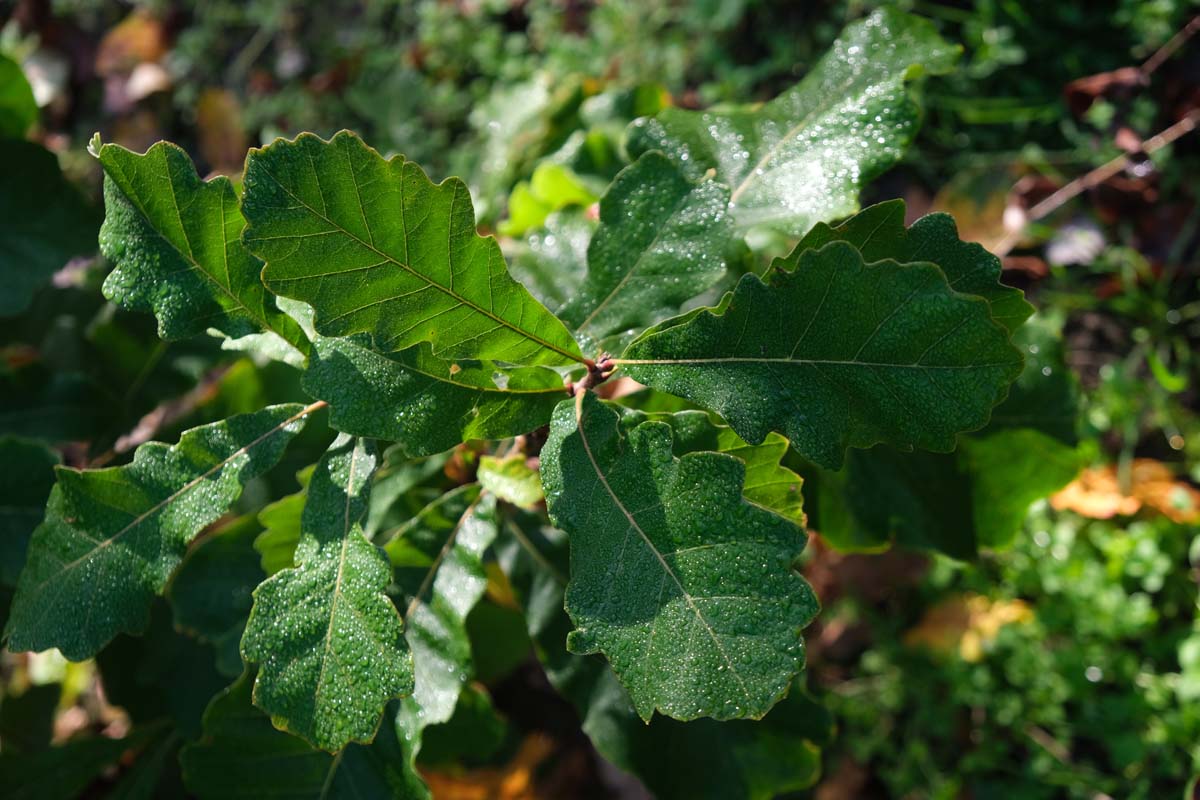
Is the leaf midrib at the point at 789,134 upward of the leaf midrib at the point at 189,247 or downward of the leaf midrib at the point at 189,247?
downward

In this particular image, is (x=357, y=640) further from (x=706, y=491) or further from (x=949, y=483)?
(x=949, y=483)

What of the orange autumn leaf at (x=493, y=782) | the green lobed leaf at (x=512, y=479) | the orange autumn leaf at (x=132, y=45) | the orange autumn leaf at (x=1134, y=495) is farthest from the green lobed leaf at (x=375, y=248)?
the orange autumn leaf at (x=132, y=45)

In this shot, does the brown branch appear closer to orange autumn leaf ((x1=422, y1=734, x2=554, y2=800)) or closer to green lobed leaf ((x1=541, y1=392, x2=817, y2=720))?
green lobed leaf ((x1=541, y1=392, x2=817, y2=720))

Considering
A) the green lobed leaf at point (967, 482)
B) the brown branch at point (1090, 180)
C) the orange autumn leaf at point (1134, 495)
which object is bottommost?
the orange autumn leaf at point (1134, 495)

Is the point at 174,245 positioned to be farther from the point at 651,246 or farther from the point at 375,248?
the point at 651,246

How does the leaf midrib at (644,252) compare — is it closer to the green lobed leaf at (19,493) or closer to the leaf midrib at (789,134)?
the leaf midrib at (789,134)

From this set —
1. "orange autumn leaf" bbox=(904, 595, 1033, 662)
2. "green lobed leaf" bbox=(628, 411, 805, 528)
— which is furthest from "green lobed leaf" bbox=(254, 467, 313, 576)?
"orange autumn leaf" bbox=(904, 595, 1033, 662)

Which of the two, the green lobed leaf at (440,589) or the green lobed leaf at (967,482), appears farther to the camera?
the green lobed leaf at (967,482)

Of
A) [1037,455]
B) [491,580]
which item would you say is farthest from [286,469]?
[1037,455]
